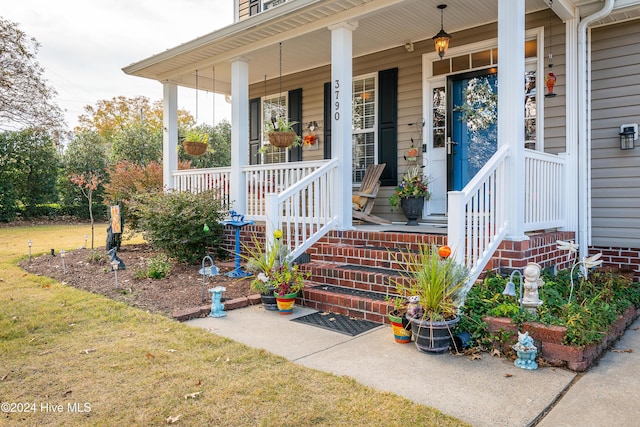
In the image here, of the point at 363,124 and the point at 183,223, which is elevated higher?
the point at 363,124

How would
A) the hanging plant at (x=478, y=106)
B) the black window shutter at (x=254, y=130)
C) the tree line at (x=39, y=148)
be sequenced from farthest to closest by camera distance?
the tree line at (x=39, y=148), the black window shutter at (x=254, y=130), the hanging plant at (x=478, y=106)

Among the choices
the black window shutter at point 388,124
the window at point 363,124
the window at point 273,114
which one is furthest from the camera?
the window at point 273,114

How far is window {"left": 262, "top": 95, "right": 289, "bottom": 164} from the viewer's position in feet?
26.9

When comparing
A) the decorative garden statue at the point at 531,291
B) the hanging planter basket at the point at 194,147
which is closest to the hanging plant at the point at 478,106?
the decorative garden statue at the point at 531,291

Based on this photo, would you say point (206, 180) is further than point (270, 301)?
Yes

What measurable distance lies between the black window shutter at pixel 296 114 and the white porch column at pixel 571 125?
412 cm

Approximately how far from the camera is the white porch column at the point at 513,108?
3.93m

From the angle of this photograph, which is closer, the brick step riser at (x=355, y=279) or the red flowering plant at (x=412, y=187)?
the brick step riser at (x=355, y=279)

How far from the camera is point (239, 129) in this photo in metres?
6.38

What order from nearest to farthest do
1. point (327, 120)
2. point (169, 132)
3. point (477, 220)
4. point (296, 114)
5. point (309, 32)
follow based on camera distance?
point (477, 220) → point (309, 32) → point (327, 120) → point (169, 132) → point (296, 114)

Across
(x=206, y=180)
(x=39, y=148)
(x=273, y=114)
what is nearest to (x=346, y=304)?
(x=206, y=180)

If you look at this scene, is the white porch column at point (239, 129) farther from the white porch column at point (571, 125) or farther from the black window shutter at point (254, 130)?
the white porch column at point (571, 125)

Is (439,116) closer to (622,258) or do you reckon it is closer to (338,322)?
(622,258)

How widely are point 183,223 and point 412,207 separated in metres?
2.95
